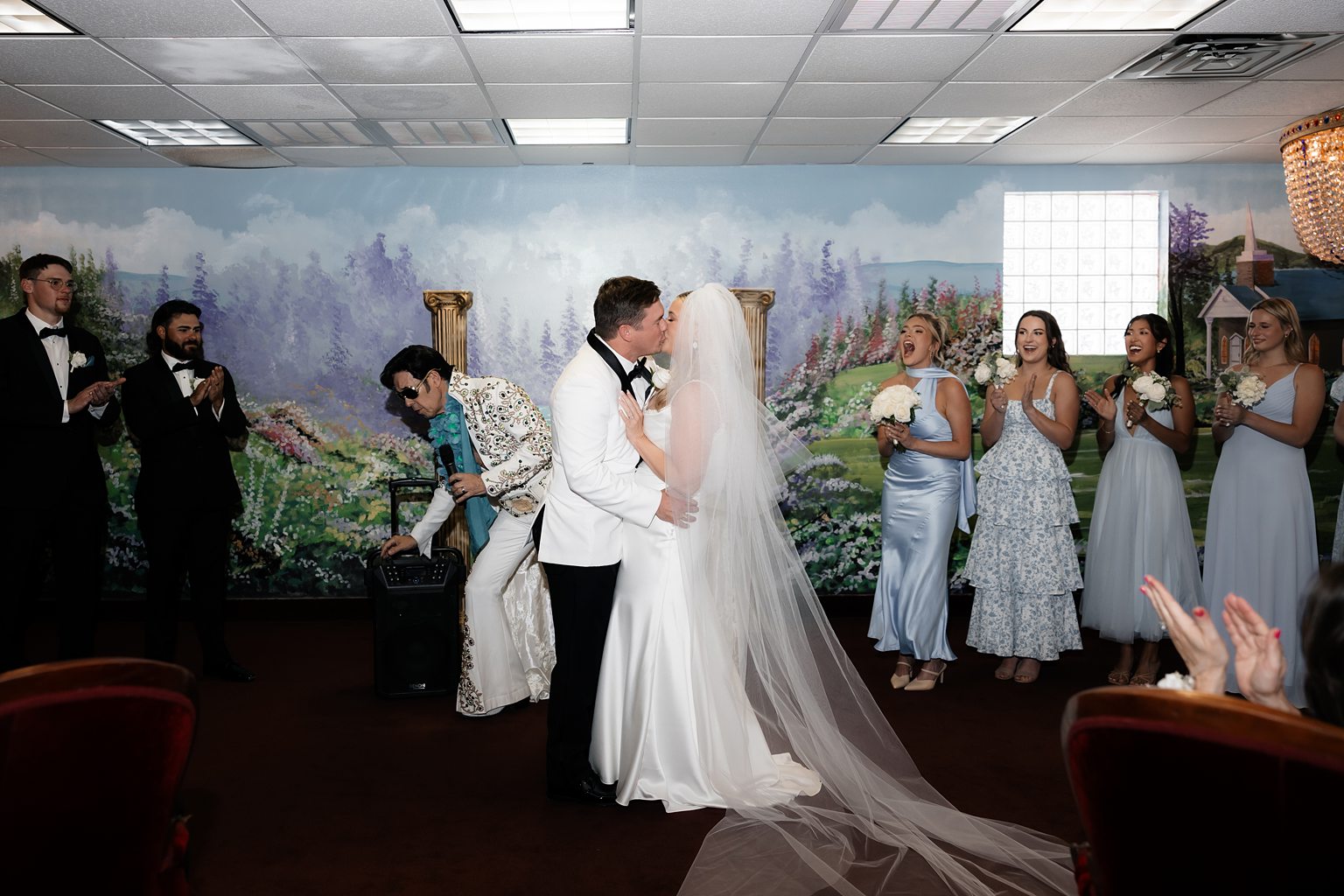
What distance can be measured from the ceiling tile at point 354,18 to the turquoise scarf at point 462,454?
1.61 meters

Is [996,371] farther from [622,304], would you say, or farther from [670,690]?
[670,690]

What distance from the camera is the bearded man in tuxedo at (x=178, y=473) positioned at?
4992mm

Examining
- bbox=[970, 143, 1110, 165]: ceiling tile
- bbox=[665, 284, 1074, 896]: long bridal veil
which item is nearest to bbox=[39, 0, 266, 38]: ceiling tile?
bbox=[665, 284, 1074, 896]: long bridal veil

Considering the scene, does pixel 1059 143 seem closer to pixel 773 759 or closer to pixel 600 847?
pixel 773 759

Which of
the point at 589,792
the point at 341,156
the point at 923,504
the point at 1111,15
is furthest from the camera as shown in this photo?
the point at 341,156

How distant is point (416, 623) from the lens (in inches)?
191

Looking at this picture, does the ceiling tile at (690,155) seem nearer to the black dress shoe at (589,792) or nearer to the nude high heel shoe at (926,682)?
the nude high heel shoe at (926,682)

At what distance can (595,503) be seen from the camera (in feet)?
11.2

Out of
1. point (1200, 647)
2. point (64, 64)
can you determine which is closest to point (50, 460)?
point (64, 64)

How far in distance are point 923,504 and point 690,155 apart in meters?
2.95

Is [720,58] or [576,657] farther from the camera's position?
[720,58]

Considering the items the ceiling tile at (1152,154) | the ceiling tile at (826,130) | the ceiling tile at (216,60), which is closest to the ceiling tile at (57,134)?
the ceiling tile at (216,60)

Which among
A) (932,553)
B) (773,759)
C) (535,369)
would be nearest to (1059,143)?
(932,553)

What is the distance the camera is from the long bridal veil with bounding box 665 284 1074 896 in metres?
3.28
